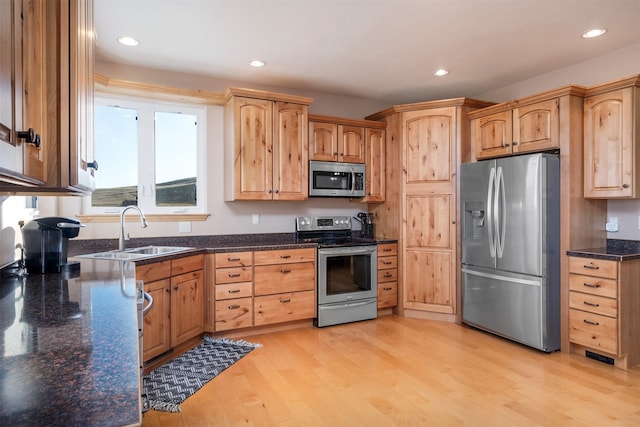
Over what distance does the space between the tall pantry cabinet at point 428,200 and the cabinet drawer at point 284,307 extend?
1118 millimetres

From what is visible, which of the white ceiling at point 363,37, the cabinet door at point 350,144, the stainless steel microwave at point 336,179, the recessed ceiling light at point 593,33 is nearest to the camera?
the white ceiling at point 363,37

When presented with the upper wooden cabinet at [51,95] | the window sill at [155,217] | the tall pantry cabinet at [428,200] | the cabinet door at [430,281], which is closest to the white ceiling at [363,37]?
the tall pantry cabinet at [428,200]

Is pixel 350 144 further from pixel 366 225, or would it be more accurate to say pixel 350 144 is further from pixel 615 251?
pixel 615 251

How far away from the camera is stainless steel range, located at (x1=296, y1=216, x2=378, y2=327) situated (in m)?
3.82

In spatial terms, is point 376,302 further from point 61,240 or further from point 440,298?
point 61,240

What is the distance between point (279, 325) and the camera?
3.71 meters

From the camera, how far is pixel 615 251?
3.07m

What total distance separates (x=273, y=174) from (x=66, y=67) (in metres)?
2.77

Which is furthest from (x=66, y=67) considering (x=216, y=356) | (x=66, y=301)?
(x=216, y=356)

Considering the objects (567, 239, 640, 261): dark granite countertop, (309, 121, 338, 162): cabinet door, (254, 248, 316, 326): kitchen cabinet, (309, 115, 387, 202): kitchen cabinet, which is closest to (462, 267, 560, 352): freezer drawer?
(567, 239, 640, 261): dark granite countertop

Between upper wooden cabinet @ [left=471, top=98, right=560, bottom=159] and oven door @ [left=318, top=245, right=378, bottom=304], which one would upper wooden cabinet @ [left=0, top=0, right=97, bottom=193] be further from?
upper wooden cabinet @ [left=471, top=98, right=560, bottom=159]

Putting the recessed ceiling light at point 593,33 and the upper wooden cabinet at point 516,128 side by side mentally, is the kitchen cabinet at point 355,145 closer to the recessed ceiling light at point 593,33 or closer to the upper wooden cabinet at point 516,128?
the upper wooden cabinet at point 516,128

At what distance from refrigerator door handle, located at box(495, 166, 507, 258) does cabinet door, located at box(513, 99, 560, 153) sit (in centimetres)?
34

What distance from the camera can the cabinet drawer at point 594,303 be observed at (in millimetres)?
2826
